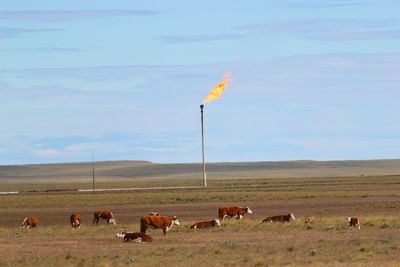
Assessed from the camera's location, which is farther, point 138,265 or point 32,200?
point 32,200

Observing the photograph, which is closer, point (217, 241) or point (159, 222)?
point (217, 241)

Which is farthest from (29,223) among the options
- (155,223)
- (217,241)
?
(217,241)

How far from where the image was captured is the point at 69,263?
97.7 feet

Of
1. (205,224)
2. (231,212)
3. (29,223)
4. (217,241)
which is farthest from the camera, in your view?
(231,212)

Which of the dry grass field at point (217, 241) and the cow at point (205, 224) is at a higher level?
the cow at point (205, 224)

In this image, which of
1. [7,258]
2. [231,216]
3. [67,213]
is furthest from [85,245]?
[67,213]

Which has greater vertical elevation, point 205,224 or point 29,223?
point 29,223

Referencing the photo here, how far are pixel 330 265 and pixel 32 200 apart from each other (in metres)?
50.3

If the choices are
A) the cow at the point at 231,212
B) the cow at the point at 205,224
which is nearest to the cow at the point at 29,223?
the cow at the point at 205,224

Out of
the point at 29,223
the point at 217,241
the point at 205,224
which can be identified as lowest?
the point at 217,241

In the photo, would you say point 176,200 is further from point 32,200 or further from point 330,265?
point 330,265

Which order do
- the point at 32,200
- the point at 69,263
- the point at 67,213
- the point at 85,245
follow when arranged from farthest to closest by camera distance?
the point at 32,200
the point at 67,213
the point at 85,245
the point at 69,263

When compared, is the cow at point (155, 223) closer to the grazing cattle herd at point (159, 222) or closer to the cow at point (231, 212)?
the grazing cattle herd at point (159, 222)

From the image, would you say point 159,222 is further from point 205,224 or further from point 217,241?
point 217,241
